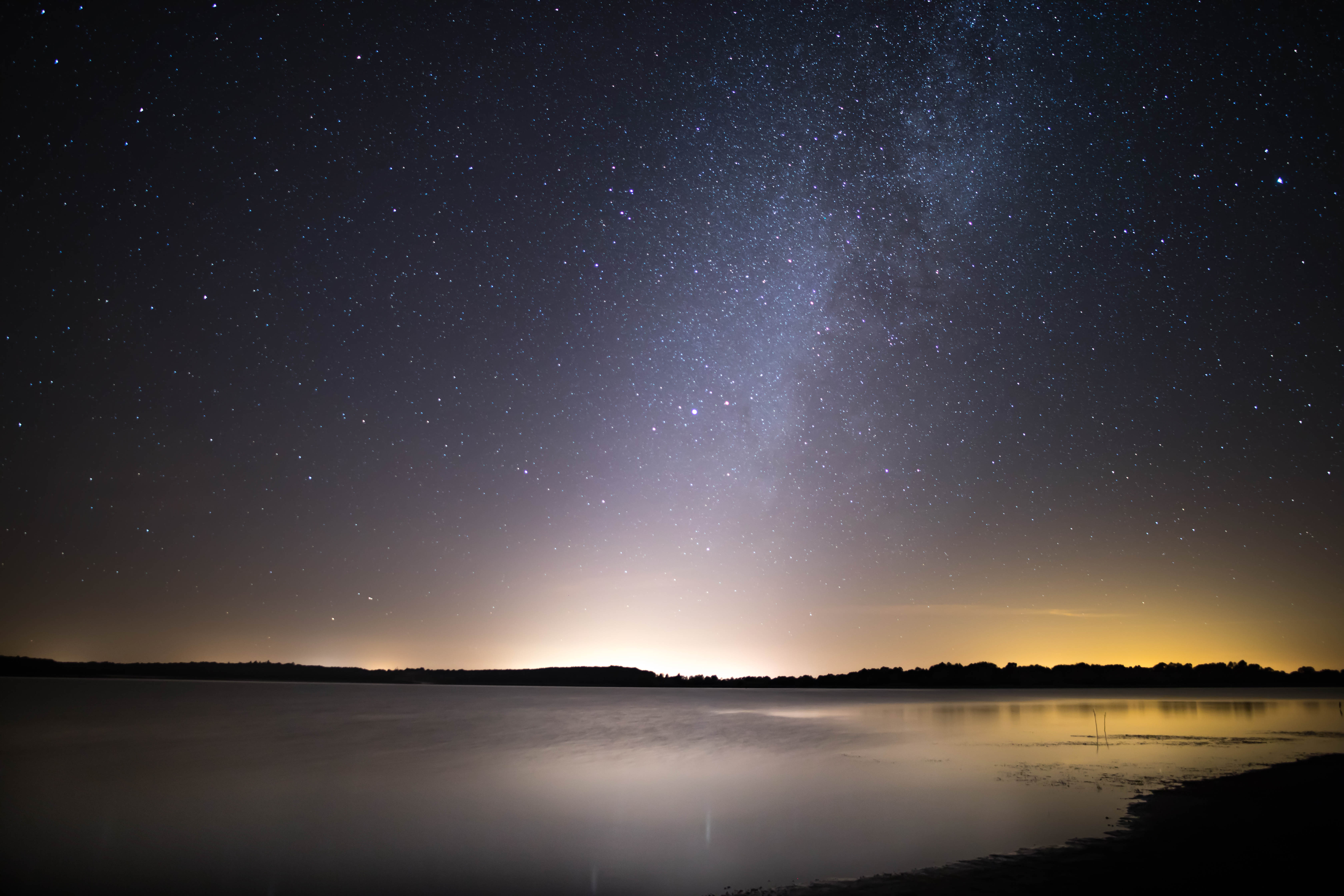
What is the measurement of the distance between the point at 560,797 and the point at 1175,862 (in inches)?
500

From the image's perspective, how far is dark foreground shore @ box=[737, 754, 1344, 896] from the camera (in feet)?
24.8

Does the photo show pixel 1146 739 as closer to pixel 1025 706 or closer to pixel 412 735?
pixel 412 735

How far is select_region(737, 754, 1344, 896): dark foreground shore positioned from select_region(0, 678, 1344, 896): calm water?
847mm

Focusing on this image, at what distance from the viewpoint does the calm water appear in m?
10.5

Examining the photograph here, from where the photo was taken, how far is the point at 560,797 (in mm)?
17359

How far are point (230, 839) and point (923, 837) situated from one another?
1146 cm

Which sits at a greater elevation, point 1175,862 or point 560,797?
point 1175,862

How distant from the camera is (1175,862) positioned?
8.34 meters

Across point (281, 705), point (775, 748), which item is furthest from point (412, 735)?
point (281, 705)

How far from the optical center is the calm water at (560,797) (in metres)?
10.5

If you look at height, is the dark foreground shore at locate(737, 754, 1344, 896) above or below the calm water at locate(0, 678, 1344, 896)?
above

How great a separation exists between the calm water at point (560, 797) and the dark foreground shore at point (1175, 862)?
85 cm

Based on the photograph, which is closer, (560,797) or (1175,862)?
(1175,862)

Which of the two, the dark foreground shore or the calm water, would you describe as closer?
the dark foreground shore
